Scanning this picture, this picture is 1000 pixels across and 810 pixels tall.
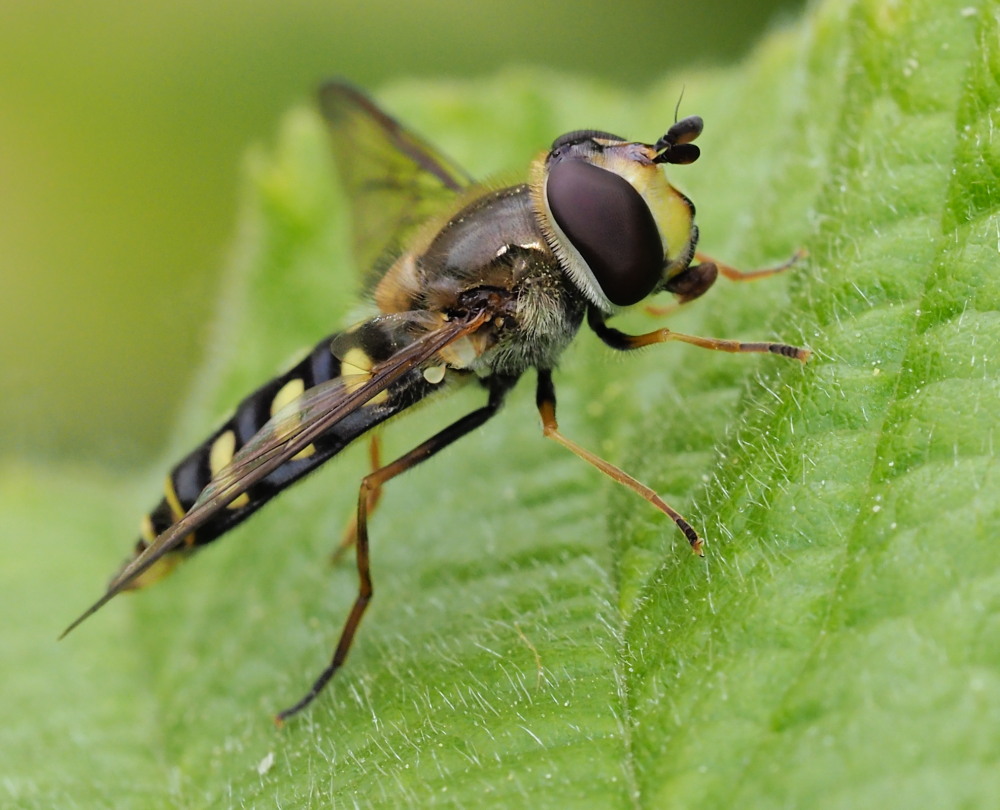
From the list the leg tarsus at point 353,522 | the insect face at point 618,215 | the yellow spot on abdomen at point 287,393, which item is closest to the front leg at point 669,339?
the insect face at point 618,215

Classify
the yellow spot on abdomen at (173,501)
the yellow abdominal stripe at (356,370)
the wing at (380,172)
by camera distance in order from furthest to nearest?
the wing at (380,172)
the yellow spot on abdomen at (173,501)
the yellow abdominal stripe at (356,370)

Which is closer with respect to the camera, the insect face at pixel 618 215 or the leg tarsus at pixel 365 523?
the insect face at pixel 618 215

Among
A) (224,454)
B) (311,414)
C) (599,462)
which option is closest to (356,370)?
(311,414)

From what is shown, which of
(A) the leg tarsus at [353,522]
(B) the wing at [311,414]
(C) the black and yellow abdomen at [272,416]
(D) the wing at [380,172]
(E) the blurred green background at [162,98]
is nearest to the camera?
(B) the wing at [311,414]

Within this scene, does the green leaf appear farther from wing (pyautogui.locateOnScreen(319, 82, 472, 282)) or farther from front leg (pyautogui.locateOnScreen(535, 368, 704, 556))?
wing (pyautogui.locateOnScreen(319, 82, 472, 282))

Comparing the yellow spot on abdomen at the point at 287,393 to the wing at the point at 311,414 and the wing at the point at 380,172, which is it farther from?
the wing at the point at 380,172

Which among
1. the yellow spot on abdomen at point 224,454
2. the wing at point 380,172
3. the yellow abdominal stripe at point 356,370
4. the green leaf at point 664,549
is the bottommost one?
the green leaf at point 664,549

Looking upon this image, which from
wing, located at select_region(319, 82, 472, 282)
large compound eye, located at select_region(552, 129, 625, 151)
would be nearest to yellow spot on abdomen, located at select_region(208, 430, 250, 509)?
wing, located at select_region(319, 82, 472, 282)
